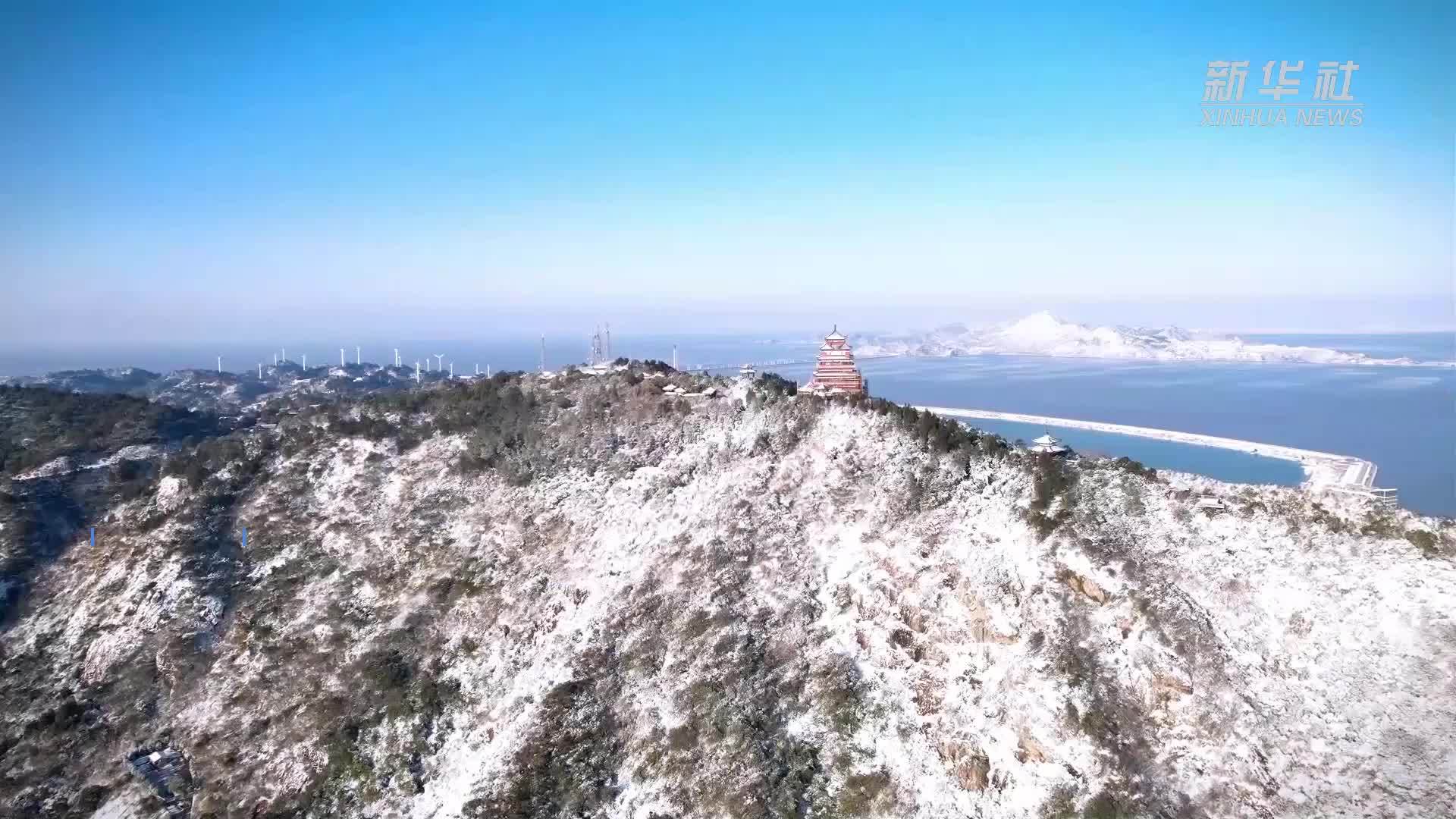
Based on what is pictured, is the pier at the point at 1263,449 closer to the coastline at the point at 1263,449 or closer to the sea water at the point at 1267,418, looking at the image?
the coastline at the point at 1263,449

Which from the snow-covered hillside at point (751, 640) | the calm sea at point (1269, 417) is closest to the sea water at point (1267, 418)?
the calm sea at point (1269, 417)

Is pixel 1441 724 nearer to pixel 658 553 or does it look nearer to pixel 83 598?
pixel 658 553

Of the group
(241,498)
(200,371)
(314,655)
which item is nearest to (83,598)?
(241,498)

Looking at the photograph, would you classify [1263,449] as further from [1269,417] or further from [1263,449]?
[1269,417]

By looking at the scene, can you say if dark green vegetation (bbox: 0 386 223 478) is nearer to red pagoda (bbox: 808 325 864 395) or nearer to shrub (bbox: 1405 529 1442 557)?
red pagoda (bbox: 808 325 864 395)

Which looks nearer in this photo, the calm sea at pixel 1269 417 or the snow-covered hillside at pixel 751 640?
the snow-covered hillside at pixel 751 640

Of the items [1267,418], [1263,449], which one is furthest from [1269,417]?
[1263,449]

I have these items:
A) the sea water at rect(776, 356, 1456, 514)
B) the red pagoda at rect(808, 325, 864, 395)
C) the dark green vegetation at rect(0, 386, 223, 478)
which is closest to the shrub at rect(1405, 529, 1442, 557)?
the red pagoda at rect(808, 325, 864, 395)
